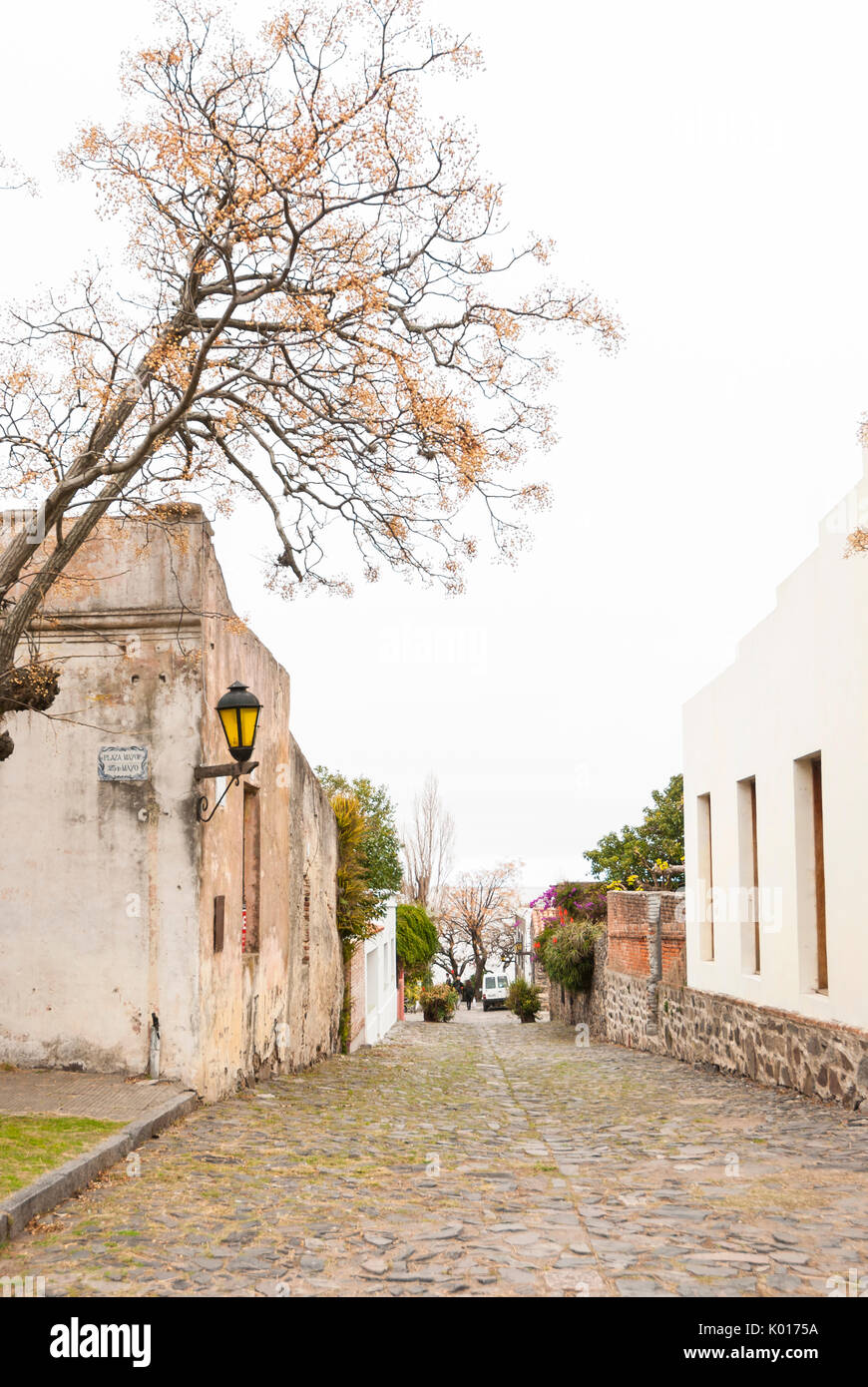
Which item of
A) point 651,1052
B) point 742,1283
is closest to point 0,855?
point 742,1283

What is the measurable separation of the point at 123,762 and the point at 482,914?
51.8 meters

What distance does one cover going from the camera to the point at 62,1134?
660 centimetres

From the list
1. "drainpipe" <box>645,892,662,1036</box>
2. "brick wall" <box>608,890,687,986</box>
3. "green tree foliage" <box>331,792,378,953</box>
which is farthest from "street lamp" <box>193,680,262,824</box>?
"drainpipe" <box>645,892,662,1036</box>

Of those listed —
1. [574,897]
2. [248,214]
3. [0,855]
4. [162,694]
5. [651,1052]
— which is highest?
[248,214]

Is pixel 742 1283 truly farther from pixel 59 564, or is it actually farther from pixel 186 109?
pixel 186 109

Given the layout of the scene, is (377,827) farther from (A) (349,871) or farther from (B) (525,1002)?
(A) (349,871)

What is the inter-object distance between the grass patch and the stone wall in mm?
5391

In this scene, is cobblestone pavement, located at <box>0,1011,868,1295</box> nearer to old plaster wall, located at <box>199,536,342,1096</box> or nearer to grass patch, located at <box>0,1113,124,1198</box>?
grass patch, located at <box>0,1113,124,1198</box>

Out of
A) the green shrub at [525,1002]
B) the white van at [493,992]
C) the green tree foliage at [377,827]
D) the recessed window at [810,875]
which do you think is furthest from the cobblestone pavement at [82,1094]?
the white van at [493,992]

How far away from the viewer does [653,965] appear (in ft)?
56.1

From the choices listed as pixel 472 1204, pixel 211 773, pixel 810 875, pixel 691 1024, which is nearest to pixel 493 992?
pixel 691 1024

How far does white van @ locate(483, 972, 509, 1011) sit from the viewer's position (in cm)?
5184

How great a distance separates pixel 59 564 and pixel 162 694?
186 centimetres
